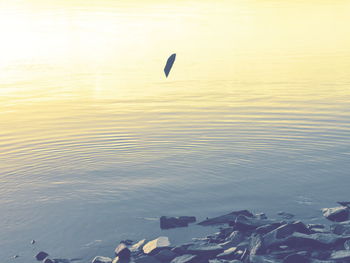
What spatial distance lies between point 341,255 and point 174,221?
4.65 meters

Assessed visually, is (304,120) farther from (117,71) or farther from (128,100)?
(117,71)

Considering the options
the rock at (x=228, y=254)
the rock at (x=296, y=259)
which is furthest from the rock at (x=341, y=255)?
the rock at (x=228, y=254)

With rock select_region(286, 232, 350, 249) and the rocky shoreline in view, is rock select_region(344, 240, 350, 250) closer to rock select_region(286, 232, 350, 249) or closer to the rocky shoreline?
the rocky shoreline

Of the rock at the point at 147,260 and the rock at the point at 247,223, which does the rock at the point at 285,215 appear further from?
the rock at the point at 147,260

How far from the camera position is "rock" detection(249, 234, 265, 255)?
13.2m

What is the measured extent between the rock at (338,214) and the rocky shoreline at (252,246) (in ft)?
1.83

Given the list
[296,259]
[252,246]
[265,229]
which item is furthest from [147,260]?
[296,259]

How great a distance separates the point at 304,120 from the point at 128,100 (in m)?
12.2

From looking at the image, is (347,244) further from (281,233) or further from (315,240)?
(281,233)

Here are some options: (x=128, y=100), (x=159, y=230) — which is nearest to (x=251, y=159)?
(x=159, y=230)

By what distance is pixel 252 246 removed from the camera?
1338 cm

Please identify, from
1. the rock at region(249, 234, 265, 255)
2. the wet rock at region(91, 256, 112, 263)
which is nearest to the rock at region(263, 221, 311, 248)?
the rock at region(249, 234, 265, 255)

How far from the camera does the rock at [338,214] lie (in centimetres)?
1547

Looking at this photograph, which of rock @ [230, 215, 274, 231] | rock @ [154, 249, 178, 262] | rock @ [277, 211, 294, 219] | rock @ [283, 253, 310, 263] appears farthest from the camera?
rock @ [277, 211, 294, 219]
